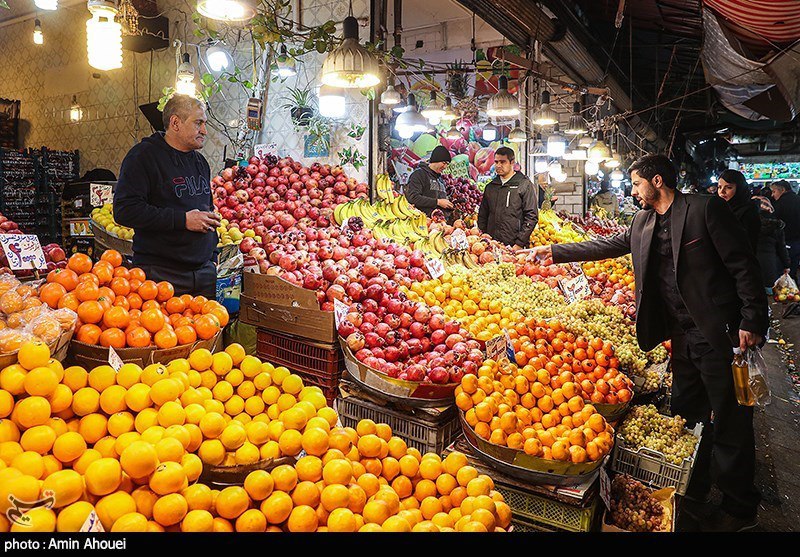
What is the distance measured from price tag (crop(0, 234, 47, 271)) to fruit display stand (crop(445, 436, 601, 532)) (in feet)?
8.14

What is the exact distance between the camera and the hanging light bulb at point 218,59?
7293 mm

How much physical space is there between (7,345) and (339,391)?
1.88 meters

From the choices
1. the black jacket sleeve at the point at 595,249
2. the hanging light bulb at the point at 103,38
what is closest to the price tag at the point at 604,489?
the black jacket sleeve at the point at 595,249

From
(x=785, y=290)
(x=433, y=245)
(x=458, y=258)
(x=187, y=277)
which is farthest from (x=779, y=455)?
(x=785, y=290)

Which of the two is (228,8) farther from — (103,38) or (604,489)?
(604,489)

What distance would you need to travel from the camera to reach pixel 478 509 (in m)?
1.72

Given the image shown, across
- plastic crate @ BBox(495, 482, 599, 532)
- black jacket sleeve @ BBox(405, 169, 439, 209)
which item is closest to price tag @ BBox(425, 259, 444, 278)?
plastic crate @ BBox(495, 482, 599, 532)

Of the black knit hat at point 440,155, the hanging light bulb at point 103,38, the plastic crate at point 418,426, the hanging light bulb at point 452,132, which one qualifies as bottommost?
the plastic crate at point 418,426

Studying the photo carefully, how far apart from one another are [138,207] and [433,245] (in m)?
2.75

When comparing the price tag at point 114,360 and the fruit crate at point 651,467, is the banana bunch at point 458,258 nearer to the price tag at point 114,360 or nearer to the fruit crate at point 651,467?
the fruit crate at point 651,467

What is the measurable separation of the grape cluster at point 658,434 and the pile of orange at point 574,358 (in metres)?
0.18
